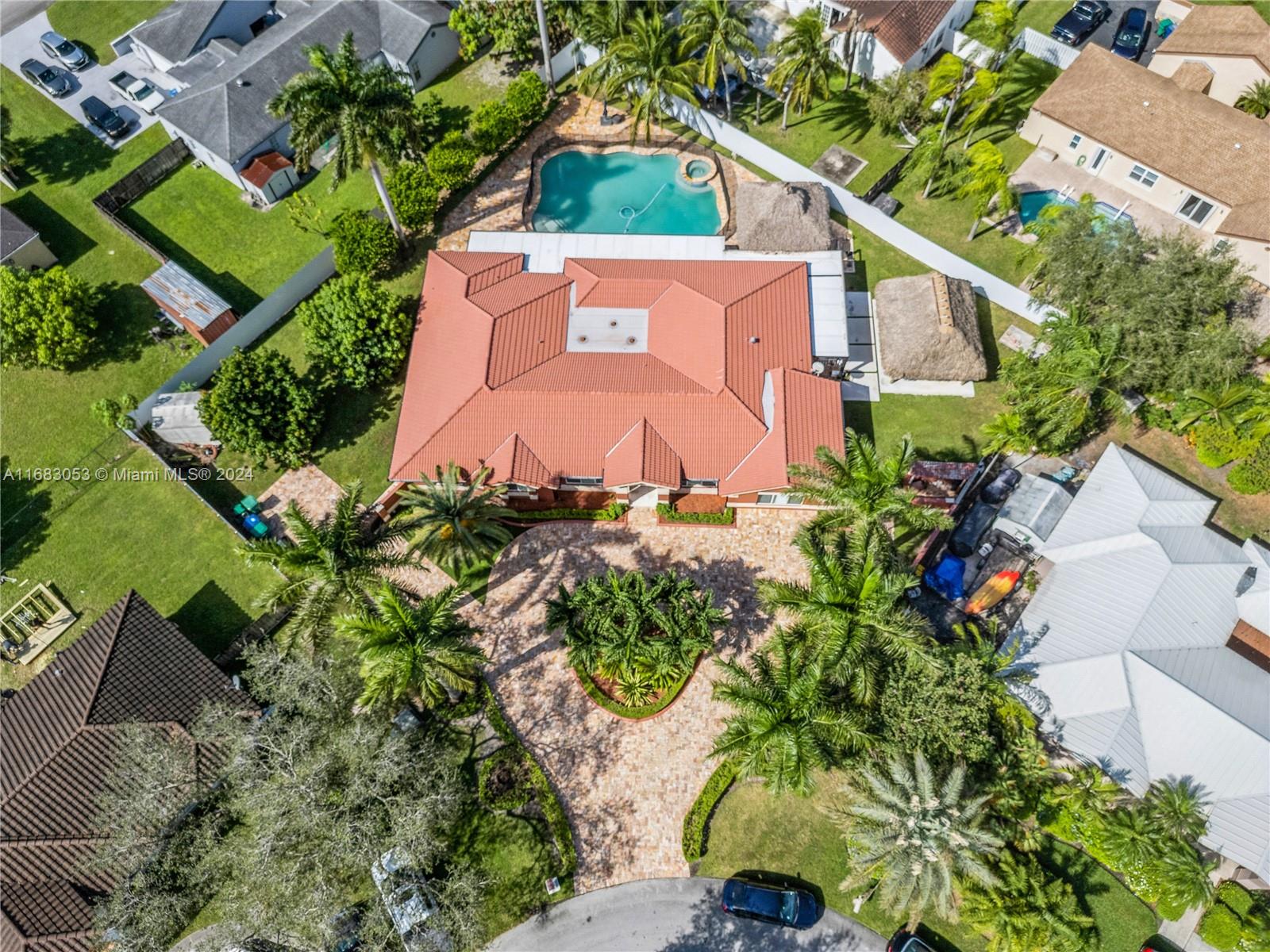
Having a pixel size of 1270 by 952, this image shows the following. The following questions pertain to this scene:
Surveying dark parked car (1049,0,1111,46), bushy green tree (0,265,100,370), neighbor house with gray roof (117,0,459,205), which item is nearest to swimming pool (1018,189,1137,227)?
dark parked car (1049,0,1111,46)

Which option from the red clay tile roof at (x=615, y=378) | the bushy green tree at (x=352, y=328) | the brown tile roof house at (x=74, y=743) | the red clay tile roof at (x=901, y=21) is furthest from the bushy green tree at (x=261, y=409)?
the red clay tile roof at (x=901, y=21)

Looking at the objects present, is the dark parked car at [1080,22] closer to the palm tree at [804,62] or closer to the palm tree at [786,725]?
the palm tree at [804,62]

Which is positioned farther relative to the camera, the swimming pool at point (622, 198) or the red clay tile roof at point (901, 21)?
the red clay tile roof at point (901, 21)

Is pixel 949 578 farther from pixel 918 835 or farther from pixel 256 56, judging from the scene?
pixel 256 56

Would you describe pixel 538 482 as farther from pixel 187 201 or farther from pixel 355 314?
pixel 187 201

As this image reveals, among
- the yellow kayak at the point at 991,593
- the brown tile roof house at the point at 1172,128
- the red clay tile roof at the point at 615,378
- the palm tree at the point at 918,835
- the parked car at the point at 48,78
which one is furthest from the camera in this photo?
the parked car at the point at 48,78

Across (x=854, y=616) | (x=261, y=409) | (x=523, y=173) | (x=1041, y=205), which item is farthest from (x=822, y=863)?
(x=523, y=173)
